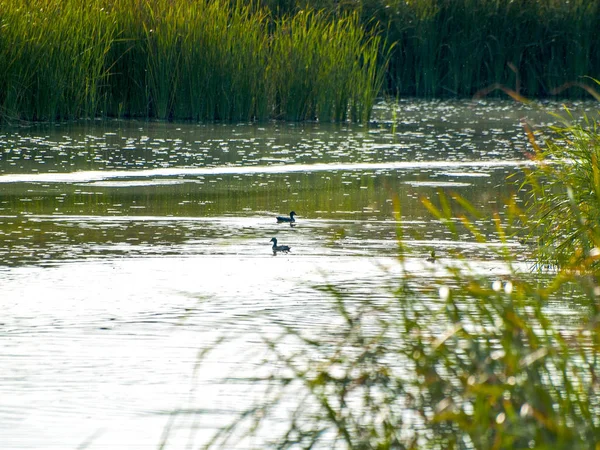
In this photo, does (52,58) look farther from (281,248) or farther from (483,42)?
(483,42)

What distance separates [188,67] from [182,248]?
784 centimetres

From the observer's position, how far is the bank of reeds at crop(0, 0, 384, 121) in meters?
14.0

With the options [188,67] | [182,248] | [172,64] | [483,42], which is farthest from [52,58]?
[483,42]

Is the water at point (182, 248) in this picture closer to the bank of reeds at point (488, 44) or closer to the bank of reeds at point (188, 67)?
the bank of reeds at point (188, 67)

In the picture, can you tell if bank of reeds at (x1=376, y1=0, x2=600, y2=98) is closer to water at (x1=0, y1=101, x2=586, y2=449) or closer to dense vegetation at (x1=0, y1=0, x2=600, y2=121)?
dense vegetation at (x1=0, y1=0, x2=600, y2=121)

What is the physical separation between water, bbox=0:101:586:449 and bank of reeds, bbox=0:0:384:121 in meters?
0.58

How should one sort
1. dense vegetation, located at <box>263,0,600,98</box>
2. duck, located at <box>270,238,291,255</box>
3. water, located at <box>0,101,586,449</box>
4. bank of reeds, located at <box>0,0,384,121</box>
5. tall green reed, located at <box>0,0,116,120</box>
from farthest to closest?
1. dense vegetation, located at <box>263,0,600,98</box>
2. bank of reeds, located at <box>0,0,384,121</box>
3. tall green reed, located at <box>0,0,116,120</box>
4. duck, located at <box>270,238,291,255</box>
5. water, located at <box>0,101,586,449</box>

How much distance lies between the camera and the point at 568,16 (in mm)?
19453

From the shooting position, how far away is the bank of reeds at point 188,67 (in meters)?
14.0

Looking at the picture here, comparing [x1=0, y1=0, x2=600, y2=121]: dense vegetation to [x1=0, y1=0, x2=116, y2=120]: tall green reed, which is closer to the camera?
[x1=0, y1=0, x2=116, y2=120]: tall green reed

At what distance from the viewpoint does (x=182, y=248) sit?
683 centimetres

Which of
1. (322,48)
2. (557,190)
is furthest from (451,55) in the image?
(557,190)

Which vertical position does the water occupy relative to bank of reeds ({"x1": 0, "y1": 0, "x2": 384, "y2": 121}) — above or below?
below

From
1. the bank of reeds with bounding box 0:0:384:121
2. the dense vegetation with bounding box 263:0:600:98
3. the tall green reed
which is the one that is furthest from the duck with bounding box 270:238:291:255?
the dense vegetation with bounding box 263:0:600:98
